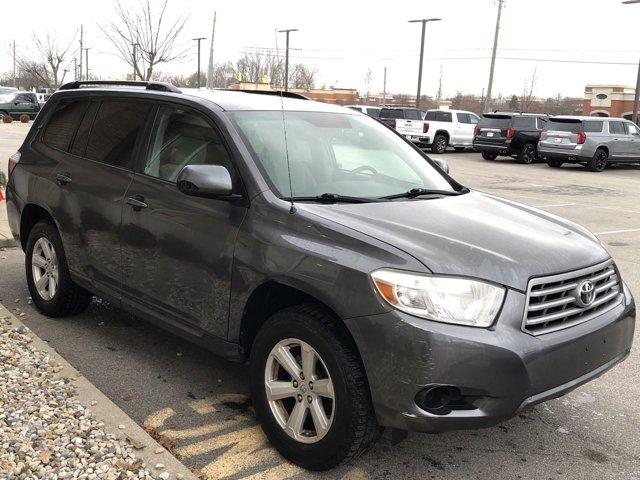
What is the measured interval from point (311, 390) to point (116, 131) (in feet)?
7.94

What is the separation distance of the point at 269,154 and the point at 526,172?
726 inches

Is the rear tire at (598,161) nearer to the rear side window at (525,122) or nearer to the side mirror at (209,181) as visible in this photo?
the rear side window at (525,122)

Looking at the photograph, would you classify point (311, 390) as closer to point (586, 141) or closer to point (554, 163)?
point (586, 141)

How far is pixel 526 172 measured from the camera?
20719 millimetres

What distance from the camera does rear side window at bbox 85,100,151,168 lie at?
429cm

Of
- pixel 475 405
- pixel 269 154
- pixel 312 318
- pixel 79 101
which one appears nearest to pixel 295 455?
pixel 312 318

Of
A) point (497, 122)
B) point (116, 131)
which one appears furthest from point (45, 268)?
point (497, 122)

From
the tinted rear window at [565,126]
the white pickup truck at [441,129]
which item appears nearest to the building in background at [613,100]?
the white pickup truck at [441,129]

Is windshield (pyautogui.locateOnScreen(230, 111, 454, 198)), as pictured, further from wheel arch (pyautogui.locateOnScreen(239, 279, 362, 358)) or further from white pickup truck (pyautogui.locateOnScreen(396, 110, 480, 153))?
white pickup truck (pyautogui.locateOnScreen(396, 110, 480, 153))

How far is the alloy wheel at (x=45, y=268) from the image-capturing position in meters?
4.96

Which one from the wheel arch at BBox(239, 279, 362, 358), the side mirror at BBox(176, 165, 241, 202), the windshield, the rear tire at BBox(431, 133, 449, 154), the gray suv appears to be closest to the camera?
the wheel arch at BBox(239, 279, 362, 358)

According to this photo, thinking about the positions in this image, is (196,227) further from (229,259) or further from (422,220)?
(422,220)

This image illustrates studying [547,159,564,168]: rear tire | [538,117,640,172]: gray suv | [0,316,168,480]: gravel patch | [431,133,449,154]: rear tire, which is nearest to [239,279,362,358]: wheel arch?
[0,316,168,480]: gravel patch

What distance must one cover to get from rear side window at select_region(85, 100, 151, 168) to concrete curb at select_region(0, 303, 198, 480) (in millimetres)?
1315
